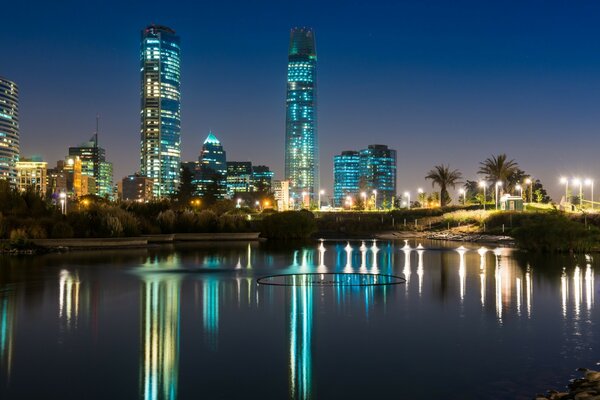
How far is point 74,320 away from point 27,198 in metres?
29.3

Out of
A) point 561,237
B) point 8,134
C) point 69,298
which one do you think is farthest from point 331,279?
point 8,134

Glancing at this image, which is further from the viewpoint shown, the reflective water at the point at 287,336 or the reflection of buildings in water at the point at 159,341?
the reflective water at the point at 287,336

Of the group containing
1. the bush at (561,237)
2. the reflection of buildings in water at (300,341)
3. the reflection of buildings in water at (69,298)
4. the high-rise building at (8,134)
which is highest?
the high-rise building at (8,134)

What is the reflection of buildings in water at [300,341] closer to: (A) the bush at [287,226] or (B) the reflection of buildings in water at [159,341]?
(B) the reflection of buildings in water at [159,341]

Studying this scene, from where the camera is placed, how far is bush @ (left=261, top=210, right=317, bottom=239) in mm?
52688

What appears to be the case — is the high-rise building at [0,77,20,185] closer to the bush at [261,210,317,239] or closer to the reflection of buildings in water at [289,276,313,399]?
the bush at [261,210,317,239]

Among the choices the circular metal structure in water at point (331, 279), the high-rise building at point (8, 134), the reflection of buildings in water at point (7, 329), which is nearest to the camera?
the reflection of buildings in water at point (7, 329)

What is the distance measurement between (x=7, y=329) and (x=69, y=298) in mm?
3975

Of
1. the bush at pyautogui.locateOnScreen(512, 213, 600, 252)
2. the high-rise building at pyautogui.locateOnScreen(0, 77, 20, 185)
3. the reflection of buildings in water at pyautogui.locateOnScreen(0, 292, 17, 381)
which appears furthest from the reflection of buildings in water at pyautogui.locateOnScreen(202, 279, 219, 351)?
the high-rise building at pyautogui.locateOnScreen(0, 77, 20, 185)

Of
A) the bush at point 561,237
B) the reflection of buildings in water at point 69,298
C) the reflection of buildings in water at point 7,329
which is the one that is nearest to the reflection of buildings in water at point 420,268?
the bush at point 561,237

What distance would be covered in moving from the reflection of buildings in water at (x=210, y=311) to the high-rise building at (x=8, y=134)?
185642 mm

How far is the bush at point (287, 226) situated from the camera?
5269cm

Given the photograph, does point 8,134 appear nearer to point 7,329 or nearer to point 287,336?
point 7,329

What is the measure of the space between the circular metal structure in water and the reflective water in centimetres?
73
